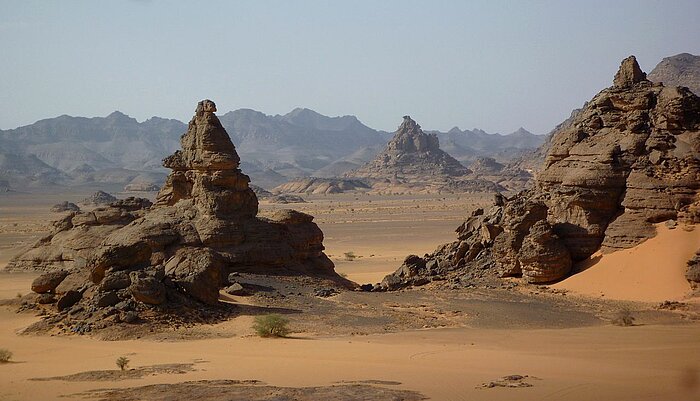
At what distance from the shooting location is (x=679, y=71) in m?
101

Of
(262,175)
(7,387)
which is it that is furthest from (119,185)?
(7,387)

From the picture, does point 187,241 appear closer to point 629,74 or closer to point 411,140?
point 629,74

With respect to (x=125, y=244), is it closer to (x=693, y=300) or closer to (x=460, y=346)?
(x=460, y=346)

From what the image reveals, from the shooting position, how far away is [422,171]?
416 feet

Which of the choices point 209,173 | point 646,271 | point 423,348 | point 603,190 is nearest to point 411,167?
point 209,173

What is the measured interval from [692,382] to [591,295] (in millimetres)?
9723

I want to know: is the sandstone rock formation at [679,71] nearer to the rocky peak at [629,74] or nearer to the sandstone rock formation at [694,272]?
the rocky peak at [629,74]

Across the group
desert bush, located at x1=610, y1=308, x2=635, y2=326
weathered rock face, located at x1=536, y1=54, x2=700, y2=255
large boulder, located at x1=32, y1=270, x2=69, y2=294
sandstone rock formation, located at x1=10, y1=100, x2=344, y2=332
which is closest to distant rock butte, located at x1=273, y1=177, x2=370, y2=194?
sandstone rock formation, located at x1=10, y1=100, x2=344, y2=332

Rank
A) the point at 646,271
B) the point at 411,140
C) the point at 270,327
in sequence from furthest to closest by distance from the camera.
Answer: the point at 411,140, the point at 646,271, the point at 270,327

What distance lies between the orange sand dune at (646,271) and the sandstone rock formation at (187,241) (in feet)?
25.5

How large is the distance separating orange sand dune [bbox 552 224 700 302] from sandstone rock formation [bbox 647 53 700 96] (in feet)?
252

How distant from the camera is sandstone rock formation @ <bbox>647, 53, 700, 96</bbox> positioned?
95375 mm

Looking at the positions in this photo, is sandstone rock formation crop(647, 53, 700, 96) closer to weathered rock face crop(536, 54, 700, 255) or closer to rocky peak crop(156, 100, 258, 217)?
weathered rock face crop(536, 54, 700, 255)

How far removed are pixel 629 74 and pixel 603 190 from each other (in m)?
4.75
